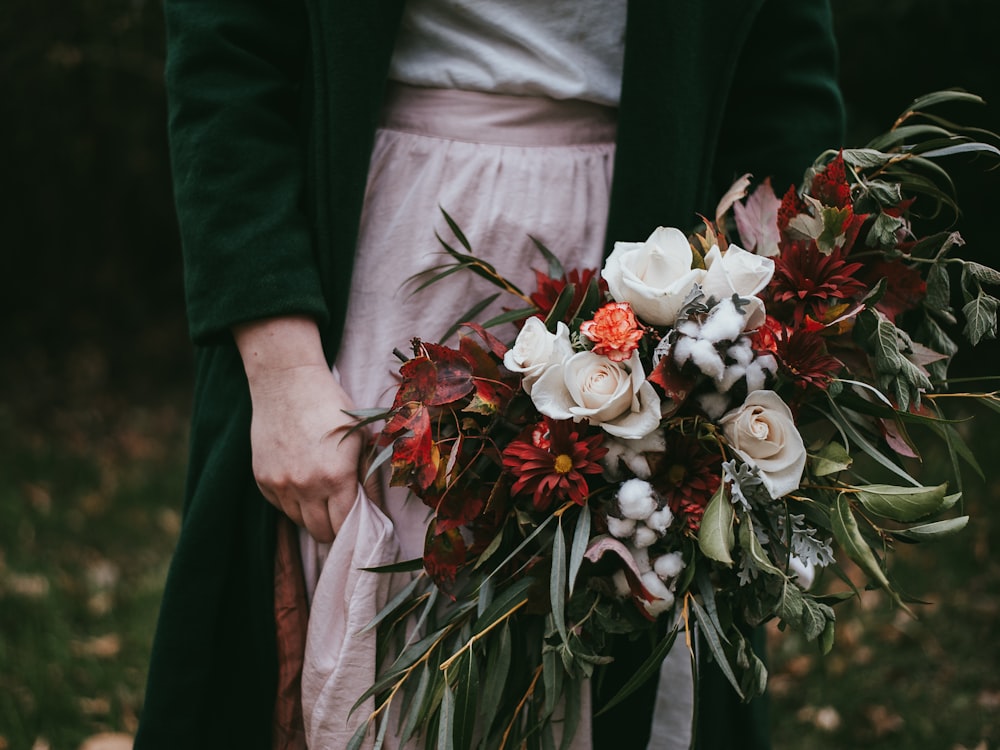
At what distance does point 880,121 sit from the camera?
3654mm

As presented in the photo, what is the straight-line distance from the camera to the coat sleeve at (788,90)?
53.2 inches

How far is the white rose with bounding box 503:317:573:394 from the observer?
984mm

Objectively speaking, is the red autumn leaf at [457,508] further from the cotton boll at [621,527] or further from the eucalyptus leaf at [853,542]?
the eucalyptus leaf at [853,542]

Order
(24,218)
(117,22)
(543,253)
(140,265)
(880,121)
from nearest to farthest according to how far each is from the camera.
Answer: (543,253) < (880,121) < (117,22) < (24,218) < (140,265)

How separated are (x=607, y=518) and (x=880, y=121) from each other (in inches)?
129

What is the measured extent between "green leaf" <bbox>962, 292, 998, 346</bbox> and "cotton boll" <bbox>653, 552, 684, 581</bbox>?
1.35 ft

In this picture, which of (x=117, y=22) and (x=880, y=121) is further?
(x=117, y=22)

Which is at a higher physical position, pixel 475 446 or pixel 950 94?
pixel 950 94

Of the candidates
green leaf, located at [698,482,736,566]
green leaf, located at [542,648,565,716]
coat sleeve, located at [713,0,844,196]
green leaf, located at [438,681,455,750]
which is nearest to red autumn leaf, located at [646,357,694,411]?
green leaf, located at [698,482,736,566]

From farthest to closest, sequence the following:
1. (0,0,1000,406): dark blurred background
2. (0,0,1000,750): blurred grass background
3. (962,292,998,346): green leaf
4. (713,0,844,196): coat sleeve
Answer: (0,0,1000,406): dark blurred background → (0,0,1000,750): blurred grass background → (713,0,844,196): coat sleeve → (962,292,998,346): green leaf

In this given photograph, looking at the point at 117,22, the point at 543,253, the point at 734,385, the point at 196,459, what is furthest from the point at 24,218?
the point at 734,385

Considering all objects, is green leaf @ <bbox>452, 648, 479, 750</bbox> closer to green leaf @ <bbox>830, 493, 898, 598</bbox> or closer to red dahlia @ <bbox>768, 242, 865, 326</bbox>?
green leaf @ <bbox>830, 493, 898, 598</bbox>

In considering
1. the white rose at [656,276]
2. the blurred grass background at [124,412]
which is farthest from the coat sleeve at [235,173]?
the blurred grass background at [124,412]

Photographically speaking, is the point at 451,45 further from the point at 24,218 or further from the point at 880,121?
the point at 24,218
